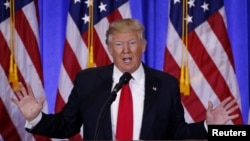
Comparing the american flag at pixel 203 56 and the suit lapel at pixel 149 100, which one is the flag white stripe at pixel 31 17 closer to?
the american flag at pixel 203 56

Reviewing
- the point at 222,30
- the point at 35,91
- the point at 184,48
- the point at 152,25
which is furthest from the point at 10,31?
the point at 222,30

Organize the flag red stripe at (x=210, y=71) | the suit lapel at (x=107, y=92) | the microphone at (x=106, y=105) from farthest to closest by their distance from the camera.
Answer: the flag red stripe at (x=210, y=71), the suit lapel at (x=107, y=92), the microphone at (x=106, y=105)

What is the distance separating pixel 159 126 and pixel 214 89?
149 centimetres

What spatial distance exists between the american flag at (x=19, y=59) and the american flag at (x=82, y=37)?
0.19 m

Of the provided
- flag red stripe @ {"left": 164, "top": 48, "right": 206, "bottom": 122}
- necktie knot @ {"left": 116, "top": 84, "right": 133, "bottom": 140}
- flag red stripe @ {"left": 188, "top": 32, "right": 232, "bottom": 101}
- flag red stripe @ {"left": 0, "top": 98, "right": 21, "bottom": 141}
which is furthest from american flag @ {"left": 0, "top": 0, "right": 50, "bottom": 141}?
necktie knot @ {"left": 116, "top": 84, "right": 133, "bottom": 140}

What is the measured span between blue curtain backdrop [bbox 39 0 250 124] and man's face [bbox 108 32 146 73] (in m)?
1.39

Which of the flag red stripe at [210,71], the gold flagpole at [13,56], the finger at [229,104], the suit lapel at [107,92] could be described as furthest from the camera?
the flag red stripe at [210,71]

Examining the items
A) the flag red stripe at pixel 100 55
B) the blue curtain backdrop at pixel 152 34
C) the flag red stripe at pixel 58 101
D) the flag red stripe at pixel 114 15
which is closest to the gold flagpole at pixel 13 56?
the blue curtain backdrop at pixel 152 34

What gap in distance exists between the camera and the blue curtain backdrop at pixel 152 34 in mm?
3500

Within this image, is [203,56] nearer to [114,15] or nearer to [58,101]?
[114,15]

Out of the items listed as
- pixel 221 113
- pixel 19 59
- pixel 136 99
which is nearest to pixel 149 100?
pixel 136 99

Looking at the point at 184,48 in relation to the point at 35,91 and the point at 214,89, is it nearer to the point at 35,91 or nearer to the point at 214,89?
the point at 214,89

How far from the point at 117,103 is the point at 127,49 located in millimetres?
253

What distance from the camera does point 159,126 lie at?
6.89 feet
